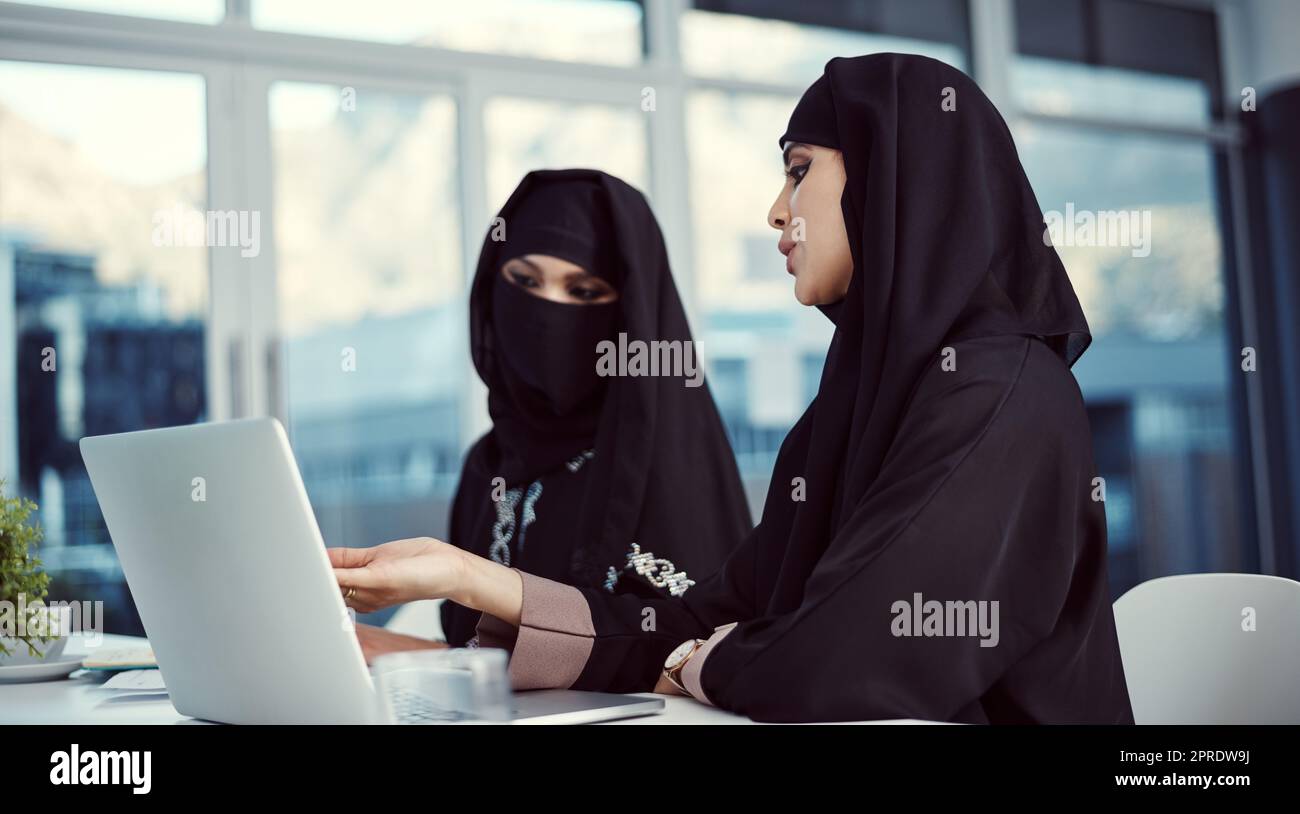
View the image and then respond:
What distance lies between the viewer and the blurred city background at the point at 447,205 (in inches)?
128

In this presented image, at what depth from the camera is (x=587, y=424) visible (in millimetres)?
→ 2148

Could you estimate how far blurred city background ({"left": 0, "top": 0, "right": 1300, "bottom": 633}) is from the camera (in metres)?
3.26

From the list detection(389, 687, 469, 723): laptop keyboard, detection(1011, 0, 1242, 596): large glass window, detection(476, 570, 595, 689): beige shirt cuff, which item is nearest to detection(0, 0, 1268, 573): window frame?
detection(1011, 0, 1242, 596): large glass window

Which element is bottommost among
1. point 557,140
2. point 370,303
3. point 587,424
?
point 587,424

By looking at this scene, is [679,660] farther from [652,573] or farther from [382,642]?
[652,573]

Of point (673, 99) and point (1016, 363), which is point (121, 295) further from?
point (1016, 363)

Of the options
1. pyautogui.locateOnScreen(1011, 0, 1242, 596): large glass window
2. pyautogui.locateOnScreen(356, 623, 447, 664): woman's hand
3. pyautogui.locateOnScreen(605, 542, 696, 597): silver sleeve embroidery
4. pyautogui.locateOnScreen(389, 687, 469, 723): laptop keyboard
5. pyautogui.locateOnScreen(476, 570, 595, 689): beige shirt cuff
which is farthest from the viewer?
pyautogui.locateOnScreen(1011, 0, 1242, 596): large glass window

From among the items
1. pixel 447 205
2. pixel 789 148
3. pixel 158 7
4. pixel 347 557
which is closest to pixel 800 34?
pixel 447 205

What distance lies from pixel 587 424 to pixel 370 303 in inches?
63.8

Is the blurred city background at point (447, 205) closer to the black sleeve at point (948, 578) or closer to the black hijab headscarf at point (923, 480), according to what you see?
the black hijab headscarf at point (923, 480)

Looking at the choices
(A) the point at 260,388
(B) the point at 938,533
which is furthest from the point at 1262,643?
(A) the point at 260,388

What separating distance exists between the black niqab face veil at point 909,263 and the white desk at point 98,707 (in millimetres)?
221

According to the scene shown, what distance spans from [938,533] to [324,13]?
9.98ft

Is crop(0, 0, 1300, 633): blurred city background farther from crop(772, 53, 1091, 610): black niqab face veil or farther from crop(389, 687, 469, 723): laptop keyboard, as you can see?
crop(389, 687, 469, 723): laptop keyboard
